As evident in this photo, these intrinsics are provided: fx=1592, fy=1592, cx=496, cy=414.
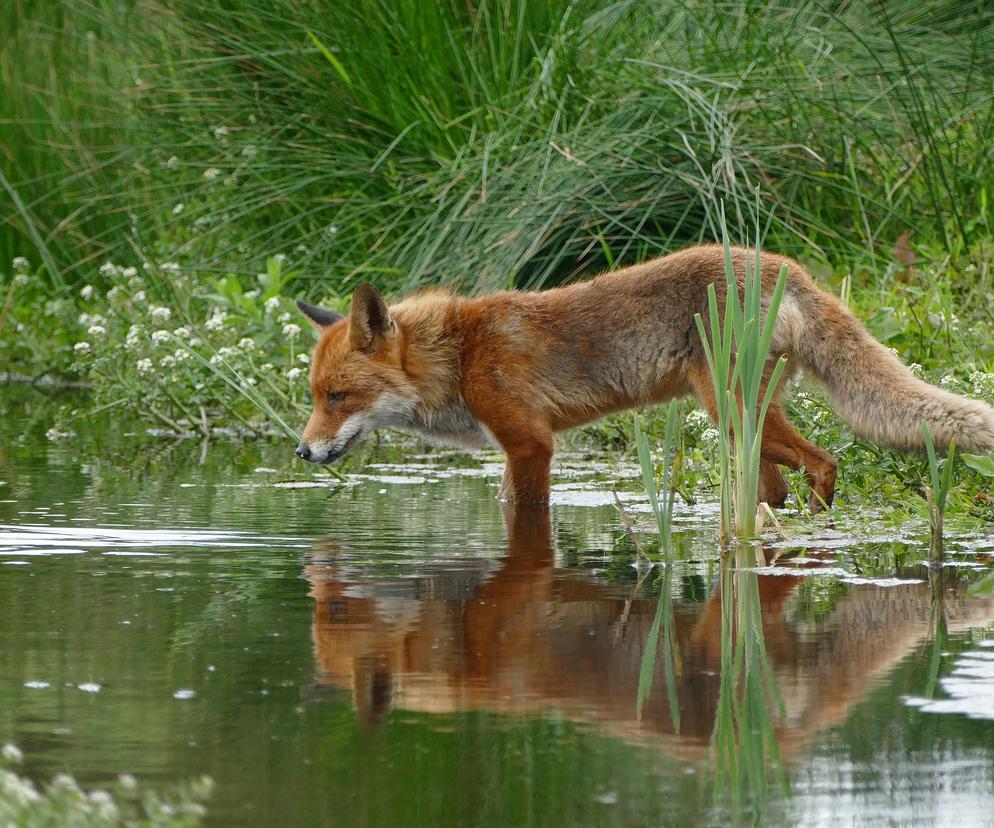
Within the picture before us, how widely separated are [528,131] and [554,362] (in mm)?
4231

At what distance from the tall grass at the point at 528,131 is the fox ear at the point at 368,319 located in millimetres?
2552

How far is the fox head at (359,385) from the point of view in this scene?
7.48 m

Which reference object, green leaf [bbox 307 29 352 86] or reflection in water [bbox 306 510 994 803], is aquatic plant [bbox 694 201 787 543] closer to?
reflection in water [bbox 306 510 994 803]

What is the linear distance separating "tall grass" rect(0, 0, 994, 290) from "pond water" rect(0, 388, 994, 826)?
4107mm

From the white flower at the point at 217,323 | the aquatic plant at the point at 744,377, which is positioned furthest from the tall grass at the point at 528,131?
the aquatic plant at the point at 744,377

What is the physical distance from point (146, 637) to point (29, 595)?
30.4 inches

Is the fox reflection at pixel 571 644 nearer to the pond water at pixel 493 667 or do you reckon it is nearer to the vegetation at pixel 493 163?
the pond water at pixel 493 667

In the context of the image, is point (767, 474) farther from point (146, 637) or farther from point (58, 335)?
point (58, 335)

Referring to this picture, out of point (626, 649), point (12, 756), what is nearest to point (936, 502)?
point (626, 649)

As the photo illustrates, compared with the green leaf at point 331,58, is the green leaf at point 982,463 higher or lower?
lower

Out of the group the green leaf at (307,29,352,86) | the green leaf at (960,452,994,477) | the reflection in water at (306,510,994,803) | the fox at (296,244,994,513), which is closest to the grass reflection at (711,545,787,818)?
the reflection in water at (306,510,994,803)

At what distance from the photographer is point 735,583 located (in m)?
5.11

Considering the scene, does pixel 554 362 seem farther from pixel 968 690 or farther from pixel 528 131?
pixel 528 131

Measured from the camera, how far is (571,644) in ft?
14.1
